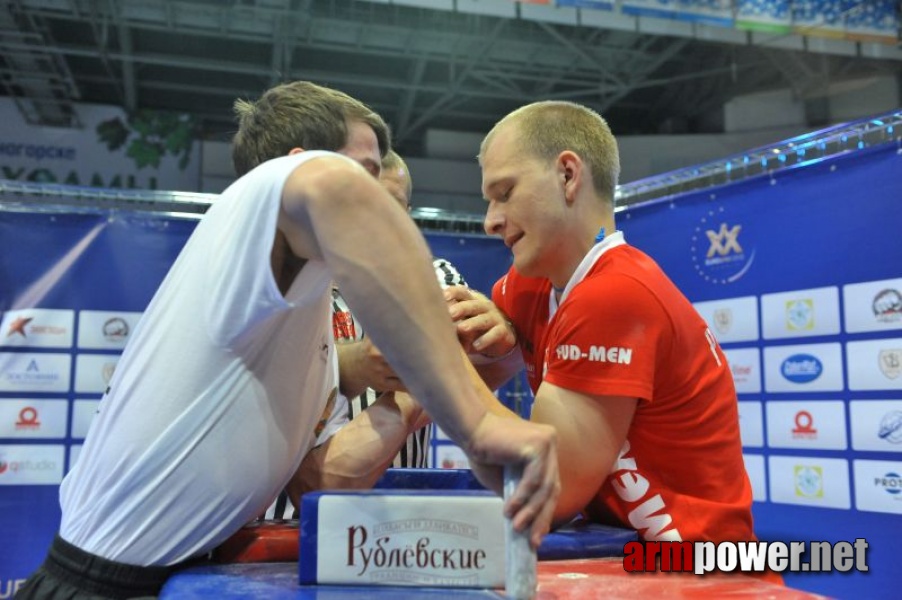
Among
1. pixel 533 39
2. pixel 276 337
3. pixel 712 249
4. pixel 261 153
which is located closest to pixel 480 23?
pixel 533 39

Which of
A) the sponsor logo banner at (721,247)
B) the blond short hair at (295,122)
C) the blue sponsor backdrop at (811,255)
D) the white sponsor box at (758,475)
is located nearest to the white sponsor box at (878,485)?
the blue sponsor backdrop at (811,255)

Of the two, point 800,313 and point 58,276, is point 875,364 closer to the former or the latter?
point 800,313

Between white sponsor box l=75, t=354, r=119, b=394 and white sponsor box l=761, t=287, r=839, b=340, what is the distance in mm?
3149

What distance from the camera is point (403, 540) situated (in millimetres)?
824

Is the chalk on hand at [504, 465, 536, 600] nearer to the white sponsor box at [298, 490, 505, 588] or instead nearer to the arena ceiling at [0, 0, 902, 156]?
the white sponsor box at [298, 490, 505, 588]

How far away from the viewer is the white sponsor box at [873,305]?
2.84 meters

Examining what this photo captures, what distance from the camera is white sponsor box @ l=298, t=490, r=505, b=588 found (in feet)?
2.68

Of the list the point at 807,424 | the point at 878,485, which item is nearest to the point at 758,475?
the point at 807,424

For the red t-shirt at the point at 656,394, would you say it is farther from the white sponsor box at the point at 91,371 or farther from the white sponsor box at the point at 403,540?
the white sponsor box at the point at 91,371

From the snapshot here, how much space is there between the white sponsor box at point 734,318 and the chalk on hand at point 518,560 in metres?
3.00

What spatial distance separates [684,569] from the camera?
38.9 inches

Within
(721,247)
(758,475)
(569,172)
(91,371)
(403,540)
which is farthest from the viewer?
(91,371)

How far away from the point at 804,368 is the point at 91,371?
340 centimetres

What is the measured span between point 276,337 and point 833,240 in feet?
9.32
